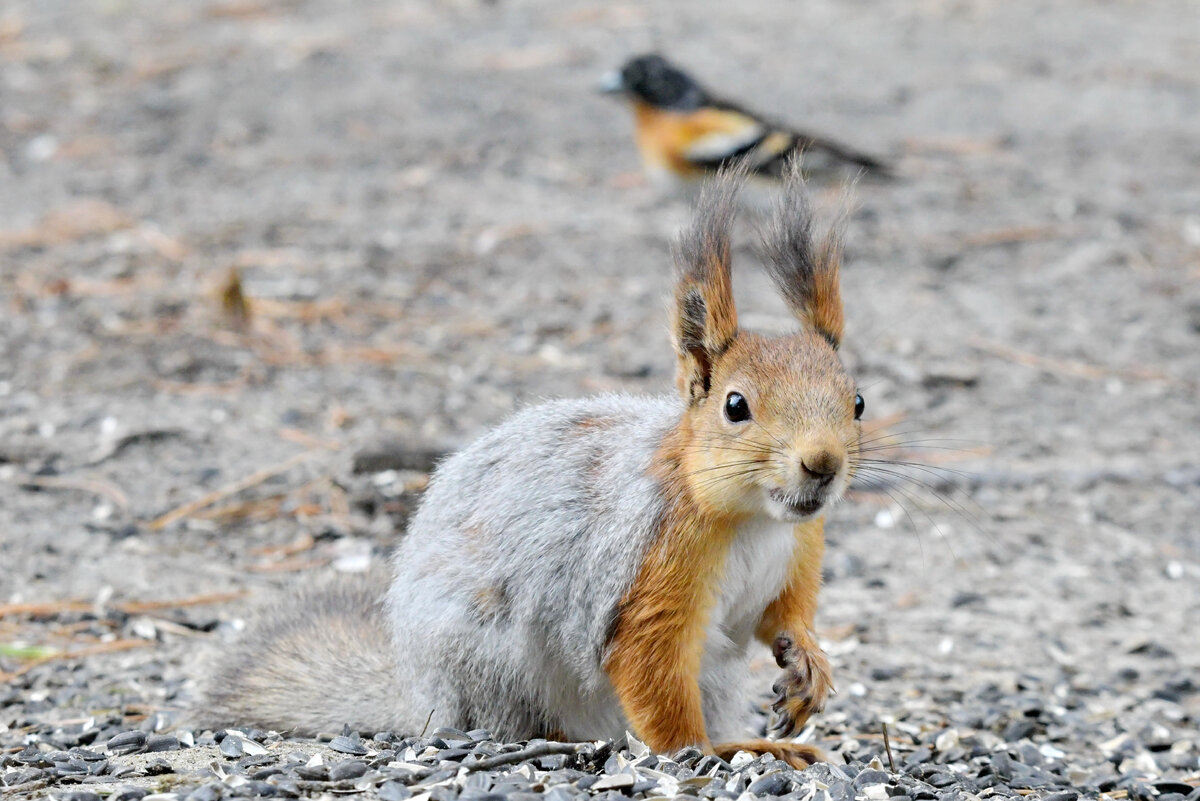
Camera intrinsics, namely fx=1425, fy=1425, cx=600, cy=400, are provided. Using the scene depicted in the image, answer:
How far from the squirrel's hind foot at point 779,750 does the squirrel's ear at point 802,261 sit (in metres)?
0.78

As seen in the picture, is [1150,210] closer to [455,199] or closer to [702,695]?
[455,199]

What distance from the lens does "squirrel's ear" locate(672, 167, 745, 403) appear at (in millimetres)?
2553

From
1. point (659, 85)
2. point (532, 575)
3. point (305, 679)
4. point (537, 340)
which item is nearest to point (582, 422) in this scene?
point (532, 575)

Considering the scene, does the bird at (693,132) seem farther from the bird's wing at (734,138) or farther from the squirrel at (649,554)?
the squirrel at (649,554)

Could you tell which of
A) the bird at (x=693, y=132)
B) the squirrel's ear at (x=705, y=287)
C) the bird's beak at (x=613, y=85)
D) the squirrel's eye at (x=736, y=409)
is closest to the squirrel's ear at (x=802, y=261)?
the squirrel's ear at (x=705, y=287)

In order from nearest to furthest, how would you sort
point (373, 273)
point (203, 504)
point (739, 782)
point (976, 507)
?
point (739, 782) → point (203, 504) → point (976, 507) → point (373, 273)

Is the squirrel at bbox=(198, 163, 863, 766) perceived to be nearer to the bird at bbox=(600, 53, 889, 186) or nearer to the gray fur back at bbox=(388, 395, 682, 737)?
the gray fur back at bbox=(388, 395, 682, 737)

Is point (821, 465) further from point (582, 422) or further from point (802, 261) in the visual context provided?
point (582, 422)

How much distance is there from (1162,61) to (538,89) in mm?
3989

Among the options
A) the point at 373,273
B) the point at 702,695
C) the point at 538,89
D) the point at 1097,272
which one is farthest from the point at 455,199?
the point at 702,695

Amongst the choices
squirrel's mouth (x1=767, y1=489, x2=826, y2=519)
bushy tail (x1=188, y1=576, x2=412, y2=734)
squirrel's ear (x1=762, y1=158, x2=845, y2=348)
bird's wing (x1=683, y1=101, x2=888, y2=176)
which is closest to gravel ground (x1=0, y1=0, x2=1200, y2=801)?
bushy tail (x1=188, y1=576, x2=412, y2=734)

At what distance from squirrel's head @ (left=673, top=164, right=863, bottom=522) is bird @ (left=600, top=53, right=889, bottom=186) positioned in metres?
3.83

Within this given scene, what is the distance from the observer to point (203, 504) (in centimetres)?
424

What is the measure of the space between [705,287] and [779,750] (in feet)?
2.97
